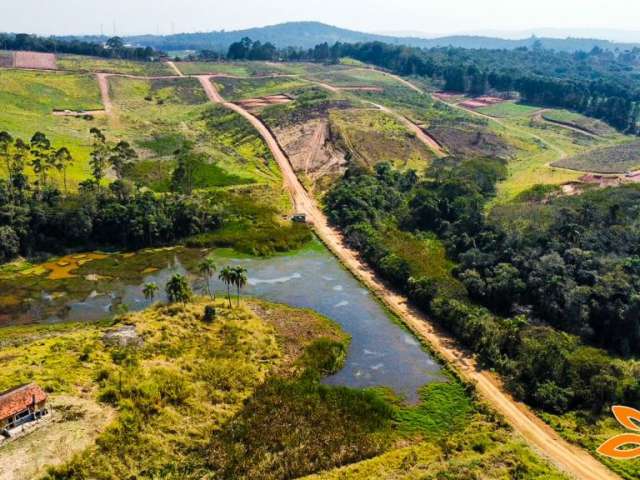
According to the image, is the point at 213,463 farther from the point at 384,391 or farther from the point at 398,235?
the point at 398,235

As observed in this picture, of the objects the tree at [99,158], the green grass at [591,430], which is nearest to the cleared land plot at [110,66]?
the tree at [99,158]

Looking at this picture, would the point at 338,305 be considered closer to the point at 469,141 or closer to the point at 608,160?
the point at 469,141

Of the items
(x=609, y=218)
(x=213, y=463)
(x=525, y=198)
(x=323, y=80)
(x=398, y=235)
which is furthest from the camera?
(x=323, y=80)

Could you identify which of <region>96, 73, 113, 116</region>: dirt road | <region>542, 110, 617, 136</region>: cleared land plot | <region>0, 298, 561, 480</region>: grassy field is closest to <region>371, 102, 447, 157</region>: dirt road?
<region>542, 110, 617, 136</region>: cleared land plot

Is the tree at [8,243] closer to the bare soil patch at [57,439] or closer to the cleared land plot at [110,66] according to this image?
the bare soil patch at [57,439]

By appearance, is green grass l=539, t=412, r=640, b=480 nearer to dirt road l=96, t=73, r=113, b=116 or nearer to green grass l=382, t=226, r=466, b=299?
green grass l=382, t=226, r=466, b=299

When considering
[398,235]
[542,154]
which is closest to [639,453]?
[398,235]

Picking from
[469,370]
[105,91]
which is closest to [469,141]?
[469,370]
